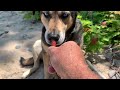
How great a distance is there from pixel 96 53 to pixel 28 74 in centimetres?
107

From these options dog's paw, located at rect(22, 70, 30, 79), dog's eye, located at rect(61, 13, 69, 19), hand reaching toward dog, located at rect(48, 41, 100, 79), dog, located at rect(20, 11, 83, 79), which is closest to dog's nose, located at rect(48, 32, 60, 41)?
dog, located at rect(20, 11, 83, 79)

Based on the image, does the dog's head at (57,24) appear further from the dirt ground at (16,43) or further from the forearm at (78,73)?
the forearm at (78,73)

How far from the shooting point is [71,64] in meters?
0.82

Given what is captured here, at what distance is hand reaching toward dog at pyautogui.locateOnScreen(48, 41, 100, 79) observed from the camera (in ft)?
2.61

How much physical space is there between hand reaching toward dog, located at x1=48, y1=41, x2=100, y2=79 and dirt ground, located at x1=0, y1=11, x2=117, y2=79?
228cm

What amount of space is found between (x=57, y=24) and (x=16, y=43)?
63.1 inches

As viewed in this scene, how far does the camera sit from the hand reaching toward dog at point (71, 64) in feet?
2.61

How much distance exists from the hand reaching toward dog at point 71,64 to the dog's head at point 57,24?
173 cm

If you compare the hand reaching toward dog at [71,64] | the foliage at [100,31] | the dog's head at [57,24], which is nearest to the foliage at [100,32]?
the foliage at [100,31]

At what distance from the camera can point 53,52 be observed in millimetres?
925

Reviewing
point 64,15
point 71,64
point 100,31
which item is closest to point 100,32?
point 100,31

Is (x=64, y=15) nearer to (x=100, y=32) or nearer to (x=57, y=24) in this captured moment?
(x=57, y=24)
